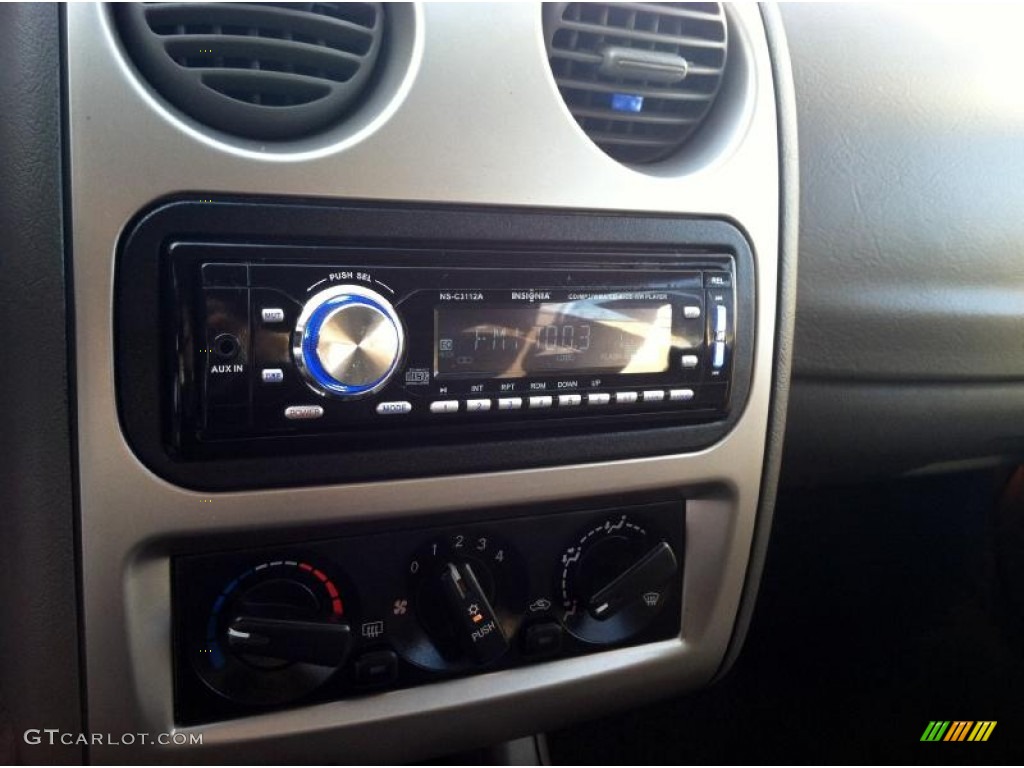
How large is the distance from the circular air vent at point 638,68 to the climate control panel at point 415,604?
Answer: 282mm

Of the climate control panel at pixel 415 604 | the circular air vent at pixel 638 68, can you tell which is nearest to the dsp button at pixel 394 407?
the climate control panel at pixel 415 604

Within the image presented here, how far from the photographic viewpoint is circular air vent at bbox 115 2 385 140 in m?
0.47

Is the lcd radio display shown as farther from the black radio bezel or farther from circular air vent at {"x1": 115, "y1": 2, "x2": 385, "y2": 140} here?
circular air vent at {"x1": 115, "y1": 2, "x2": 385, "y2": 140}

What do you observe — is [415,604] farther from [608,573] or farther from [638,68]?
[638,68]

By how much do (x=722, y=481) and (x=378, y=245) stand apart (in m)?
0.34

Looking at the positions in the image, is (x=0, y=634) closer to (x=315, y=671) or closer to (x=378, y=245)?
(x=315, y=671)

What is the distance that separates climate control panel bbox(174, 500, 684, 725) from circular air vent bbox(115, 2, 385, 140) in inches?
10.8

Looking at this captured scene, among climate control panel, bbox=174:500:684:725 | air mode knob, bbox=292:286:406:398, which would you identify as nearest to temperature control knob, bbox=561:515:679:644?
climate control panel, bbox=174:500:684:725

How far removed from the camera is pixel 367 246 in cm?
A: 52

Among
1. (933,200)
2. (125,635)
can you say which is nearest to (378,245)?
(125,635)

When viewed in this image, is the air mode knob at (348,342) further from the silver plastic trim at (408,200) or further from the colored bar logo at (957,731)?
the colored bar logo at (957,731)

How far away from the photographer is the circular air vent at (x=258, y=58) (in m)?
0.47

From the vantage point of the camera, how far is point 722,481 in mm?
688

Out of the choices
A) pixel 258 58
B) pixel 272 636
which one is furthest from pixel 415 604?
pixel 258 58
